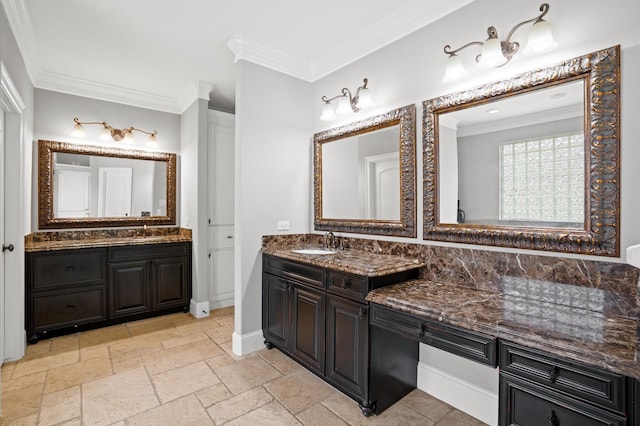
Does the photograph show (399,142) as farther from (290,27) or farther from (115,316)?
(115,316)

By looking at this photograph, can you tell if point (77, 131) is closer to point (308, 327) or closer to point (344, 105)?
point (344, 105)

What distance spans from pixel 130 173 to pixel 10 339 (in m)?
2.05

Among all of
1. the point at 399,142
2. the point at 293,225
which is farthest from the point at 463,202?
the point at 293,225

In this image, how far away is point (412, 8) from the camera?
2285mm

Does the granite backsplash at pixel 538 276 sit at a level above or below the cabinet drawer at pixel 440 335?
above

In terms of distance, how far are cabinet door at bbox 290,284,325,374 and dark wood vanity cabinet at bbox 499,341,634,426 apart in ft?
4.05

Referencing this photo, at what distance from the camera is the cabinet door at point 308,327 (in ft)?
7.68

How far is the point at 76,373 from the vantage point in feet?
8.33

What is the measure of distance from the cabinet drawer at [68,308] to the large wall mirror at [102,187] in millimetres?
811

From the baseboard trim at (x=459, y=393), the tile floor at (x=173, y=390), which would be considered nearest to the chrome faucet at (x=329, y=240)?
the tile floor at (x=173, y=390)

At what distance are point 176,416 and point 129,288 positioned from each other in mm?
2078

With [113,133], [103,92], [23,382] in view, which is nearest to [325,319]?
[23,382]

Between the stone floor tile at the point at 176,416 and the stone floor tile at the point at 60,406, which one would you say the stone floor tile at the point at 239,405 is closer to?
the stone floor tile at the point at 176,416

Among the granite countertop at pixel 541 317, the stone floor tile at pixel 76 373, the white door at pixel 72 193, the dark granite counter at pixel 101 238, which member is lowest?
the stone floor tile at pixel 76 373
